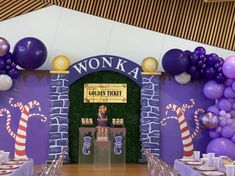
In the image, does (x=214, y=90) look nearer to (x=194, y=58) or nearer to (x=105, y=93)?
(x=194, y=58)

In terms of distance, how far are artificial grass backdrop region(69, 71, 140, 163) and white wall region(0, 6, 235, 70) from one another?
0.69m

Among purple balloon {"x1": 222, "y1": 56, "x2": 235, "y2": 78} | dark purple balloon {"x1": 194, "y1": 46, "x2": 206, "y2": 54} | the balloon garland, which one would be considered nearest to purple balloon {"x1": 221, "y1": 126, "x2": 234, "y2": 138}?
the balloon garland

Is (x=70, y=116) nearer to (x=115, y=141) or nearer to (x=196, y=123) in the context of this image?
(x=115, y=141)

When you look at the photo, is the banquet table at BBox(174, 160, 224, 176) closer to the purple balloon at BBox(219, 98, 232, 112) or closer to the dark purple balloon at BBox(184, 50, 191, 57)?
the purple balloon at BBox(219, 98, 232, 112)

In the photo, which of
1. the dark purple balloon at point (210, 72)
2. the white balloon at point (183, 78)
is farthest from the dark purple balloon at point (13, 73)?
the dark purple balloon at point (210, 72)

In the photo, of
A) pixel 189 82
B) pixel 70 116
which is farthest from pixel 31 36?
pixel 189 82

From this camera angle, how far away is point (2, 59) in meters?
11.5

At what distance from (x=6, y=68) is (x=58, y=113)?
1.77m

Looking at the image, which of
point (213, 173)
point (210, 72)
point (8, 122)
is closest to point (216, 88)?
point (210, 72)

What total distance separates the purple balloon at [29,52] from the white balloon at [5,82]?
1.51ft

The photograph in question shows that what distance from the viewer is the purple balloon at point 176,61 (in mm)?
11570

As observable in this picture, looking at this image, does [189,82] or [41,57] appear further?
[189,82]

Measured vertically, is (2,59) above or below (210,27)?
below

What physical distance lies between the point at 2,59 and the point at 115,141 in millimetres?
3524
